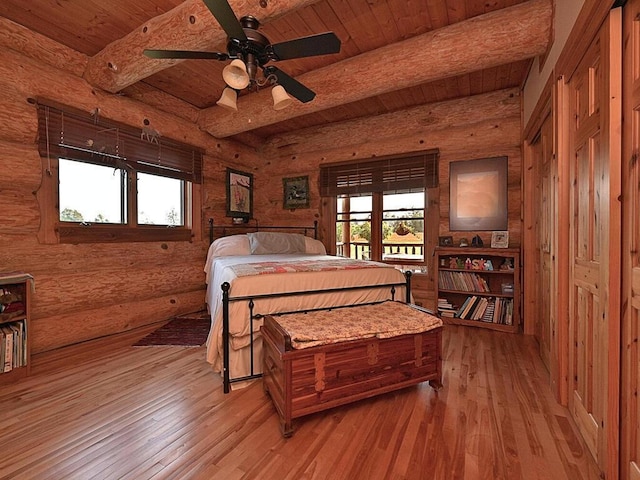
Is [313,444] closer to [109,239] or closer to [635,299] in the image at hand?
[635,299]

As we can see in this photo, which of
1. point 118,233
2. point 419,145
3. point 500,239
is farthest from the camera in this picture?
point 419,145

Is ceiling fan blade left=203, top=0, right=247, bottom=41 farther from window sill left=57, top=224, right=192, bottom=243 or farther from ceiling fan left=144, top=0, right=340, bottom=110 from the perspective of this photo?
window sill left=57, top=224, right=192, bottom=243

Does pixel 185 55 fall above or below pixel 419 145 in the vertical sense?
below

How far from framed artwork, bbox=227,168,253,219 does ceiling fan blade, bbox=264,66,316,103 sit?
8.21 ft

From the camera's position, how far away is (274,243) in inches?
157

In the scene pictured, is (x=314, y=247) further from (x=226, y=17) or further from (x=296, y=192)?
(x=226, y=17)

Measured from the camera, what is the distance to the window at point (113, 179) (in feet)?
8.63

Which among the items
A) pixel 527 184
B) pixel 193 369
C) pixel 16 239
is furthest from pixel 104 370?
pixel 527 184

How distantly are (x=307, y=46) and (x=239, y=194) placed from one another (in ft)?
10.3

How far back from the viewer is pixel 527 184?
10.3ft

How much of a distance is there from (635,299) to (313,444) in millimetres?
1530

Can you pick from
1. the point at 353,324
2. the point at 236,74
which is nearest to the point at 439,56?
the point at 236,74

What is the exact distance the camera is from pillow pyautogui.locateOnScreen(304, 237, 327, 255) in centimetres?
417

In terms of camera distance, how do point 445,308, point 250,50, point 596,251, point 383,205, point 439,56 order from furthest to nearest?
1. point 383,205
2. point 445,308
3. point 439,56
4. point 250,50
5. point 596,251
